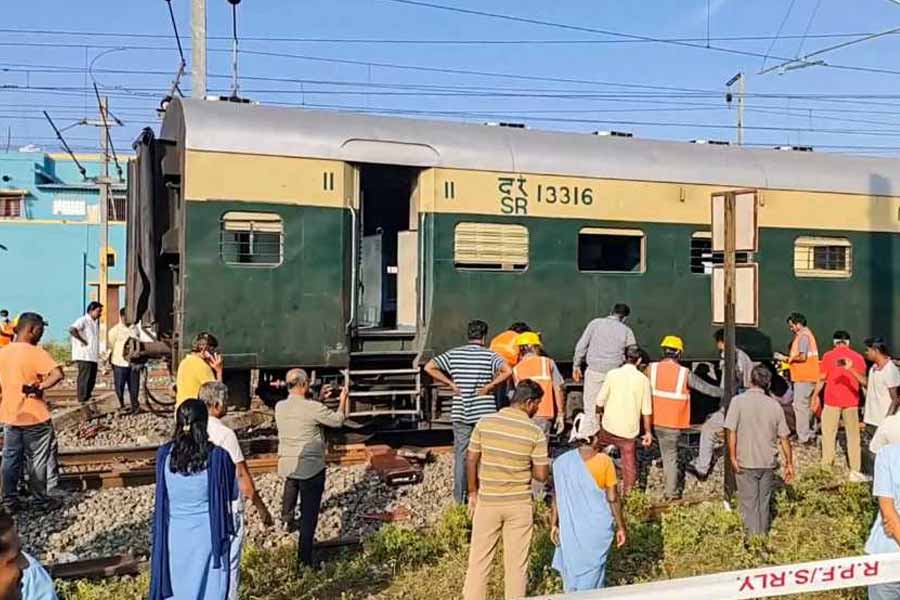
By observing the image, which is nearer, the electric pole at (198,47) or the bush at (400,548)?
the bush at (400,548)

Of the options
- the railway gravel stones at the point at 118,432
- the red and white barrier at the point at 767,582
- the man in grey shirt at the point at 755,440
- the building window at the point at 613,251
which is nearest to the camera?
the red and white barrier at the point at 767,582

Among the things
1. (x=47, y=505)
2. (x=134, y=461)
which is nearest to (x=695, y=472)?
(x=134, y=461)

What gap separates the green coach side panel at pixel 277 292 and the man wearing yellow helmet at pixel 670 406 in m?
3.24

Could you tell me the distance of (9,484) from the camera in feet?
25.7

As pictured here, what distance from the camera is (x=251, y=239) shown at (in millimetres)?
9305

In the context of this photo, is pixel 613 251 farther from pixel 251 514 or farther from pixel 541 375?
pixel 251 514

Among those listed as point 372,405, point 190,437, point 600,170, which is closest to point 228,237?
point 372,405

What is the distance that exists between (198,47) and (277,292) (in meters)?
6.99

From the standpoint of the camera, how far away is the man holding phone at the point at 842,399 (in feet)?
31.3

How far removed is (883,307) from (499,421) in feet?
28.4

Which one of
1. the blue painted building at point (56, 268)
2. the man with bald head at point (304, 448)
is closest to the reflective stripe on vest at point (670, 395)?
the man with bald head at point (304, 448)

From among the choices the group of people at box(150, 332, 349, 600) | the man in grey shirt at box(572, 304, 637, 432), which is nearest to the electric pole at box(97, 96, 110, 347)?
the man in grey shirt at box(572, 304, 637, 432)

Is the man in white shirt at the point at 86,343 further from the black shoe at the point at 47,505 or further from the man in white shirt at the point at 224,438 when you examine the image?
the man in white shirt at the point at 224,438

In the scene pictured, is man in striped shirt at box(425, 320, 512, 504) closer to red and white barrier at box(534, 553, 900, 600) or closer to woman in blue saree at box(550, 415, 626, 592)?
woman in blue saree at box(550, 415, 626, 592)
